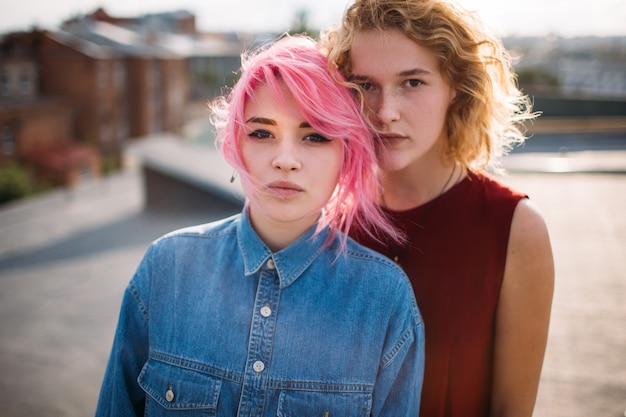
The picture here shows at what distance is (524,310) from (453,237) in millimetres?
362

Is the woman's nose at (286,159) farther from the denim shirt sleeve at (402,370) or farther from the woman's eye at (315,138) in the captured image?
the denim shirt sleeve at (402,370)

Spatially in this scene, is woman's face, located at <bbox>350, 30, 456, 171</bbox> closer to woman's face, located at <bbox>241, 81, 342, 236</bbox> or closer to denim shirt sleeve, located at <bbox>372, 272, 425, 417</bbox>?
woman's face, located at <bbox>241, 81, 342, 236</bbox>

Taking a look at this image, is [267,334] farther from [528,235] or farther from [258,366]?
[528,235]

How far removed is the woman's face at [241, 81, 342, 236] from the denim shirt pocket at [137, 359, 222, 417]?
594 millimetres

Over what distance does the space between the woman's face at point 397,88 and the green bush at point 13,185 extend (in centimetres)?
2966

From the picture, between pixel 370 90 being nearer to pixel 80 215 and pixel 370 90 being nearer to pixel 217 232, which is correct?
pixel 217 232

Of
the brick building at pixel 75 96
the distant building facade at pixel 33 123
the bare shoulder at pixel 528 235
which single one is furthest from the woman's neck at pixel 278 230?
the brick building at pixel 75 96

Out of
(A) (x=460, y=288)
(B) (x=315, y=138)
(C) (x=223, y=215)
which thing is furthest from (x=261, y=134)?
(C) (x=223, y=215)

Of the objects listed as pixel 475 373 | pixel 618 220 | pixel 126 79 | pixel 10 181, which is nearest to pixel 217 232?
pixel 475 373

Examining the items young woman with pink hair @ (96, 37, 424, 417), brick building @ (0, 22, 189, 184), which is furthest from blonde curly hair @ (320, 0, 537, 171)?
brick building @ (0, 22, 189, 184)

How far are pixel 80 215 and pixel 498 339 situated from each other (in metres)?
12.8

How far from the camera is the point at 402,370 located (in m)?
1.61

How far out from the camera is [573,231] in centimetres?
574

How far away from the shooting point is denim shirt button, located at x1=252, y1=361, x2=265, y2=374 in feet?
5.16
